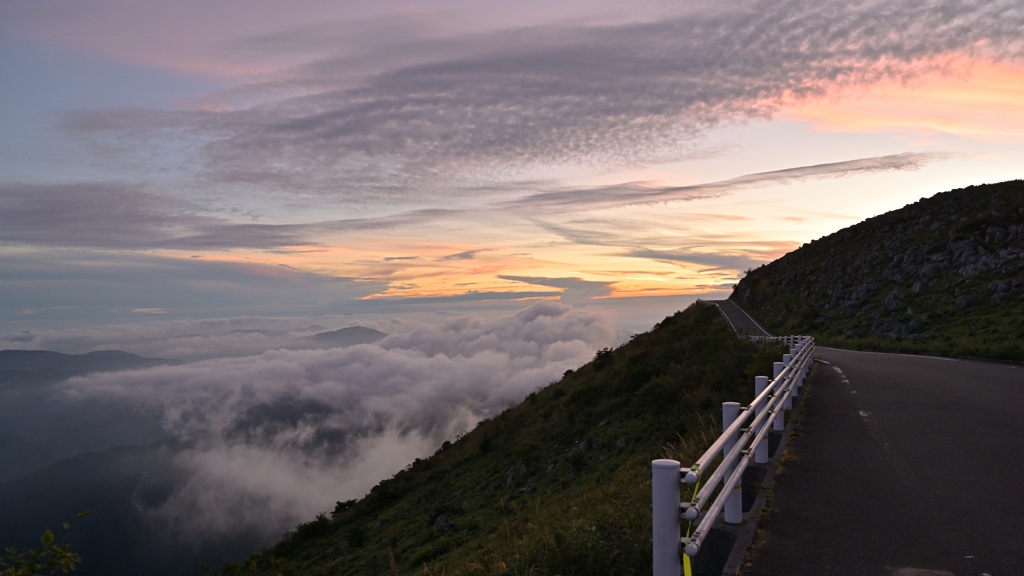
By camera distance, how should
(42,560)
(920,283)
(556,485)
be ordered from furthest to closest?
(920,283)
(556,485)
(42,560)

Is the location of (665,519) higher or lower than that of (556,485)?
higher

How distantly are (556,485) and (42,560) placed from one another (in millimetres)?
12741

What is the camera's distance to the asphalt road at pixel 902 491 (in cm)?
461

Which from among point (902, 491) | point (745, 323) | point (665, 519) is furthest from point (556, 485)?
point (745, 323)

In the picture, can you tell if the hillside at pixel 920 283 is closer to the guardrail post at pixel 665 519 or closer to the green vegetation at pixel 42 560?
the guardrail post at pixel 665 519

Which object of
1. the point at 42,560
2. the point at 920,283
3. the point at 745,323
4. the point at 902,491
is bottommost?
the point at 745,323

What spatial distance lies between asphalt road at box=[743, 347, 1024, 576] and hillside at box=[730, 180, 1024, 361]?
50.5ft

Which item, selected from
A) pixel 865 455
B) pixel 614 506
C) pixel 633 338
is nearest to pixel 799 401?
pixel 865 455

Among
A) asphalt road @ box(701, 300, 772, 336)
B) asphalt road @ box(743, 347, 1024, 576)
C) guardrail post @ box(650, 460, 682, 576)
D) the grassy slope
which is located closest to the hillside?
asphalt road @ box(701, 300, 772, 336)

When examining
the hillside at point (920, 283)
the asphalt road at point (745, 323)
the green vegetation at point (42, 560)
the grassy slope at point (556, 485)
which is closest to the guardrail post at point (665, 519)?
the grassy slope at point (556, 485)

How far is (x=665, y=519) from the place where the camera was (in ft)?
12.8

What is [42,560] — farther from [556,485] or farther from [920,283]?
[920,283]

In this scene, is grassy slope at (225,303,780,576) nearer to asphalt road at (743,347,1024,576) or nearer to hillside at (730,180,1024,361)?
asphalt road at (743,347,1024,576)

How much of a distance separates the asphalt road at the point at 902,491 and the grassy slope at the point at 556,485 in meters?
1.51
